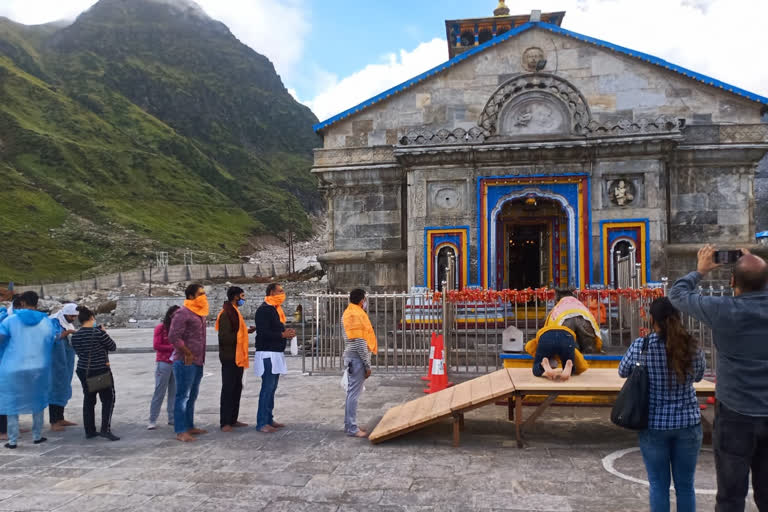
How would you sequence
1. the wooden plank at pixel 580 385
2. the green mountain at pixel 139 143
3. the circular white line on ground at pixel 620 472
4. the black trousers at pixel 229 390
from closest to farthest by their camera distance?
the circular white line on ground at pixel 620 472 < the wooden plank at pixel 580 385 < the black trousers at pixel 229 390 < the green mountain at pixel 139 143

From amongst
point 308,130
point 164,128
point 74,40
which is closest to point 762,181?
point 164,128

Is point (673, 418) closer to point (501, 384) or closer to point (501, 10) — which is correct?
point (501, 384)

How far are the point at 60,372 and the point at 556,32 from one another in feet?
49.4

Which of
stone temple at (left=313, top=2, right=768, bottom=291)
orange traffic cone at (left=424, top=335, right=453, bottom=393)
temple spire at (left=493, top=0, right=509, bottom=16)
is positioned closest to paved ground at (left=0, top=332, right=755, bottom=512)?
orange traffic cone at (left=424, top=335, right=453, bottom=393)

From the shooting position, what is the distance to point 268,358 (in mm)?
7762

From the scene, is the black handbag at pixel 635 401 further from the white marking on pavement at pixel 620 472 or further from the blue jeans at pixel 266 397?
the blue jeans at pixel 266 397

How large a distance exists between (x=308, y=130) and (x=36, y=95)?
6730cm

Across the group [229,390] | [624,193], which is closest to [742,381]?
[229,390]

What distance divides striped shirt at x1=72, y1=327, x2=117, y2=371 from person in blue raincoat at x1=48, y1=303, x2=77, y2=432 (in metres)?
0.46

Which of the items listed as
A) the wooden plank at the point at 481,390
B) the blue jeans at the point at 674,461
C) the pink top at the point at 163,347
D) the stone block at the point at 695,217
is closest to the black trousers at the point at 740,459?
the blue jeans at the point at 674,461

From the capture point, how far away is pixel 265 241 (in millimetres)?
105250

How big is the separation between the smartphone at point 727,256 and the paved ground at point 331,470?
2304mm

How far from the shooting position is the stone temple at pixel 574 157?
1574 cm

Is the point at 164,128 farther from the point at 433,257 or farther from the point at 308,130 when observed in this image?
the point at 433,257
